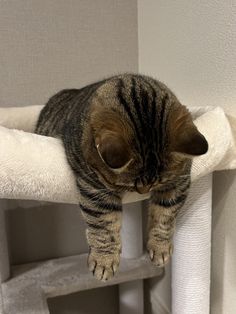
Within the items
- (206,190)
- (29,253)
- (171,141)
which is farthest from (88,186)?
(29,253)

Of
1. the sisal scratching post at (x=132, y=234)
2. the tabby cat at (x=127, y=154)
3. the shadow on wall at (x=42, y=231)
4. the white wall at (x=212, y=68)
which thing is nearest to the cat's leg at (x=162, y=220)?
the tabby cat at (x=127, y=154)

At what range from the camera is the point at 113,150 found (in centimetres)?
64

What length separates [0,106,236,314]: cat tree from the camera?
0.82m

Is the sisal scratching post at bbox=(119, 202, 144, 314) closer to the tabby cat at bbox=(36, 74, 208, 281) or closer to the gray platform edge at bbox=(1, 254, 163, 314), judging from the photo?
the gray platform edge at bbox=(1, 254, 163, 314)

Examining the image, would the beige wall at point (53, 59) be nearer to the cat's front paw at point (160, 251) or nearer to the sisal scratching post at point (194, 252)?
the sisal scratching post at point (194, 252)

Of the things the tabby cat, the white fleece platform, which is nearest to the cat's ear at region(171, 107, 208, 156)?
the tabby cat

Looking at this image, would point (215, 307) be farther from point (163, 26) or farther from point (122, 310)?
point (163, 26)

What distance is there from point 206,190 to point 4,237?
0.67 m

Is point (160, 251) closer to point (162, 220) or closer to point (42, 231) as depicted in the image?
point (162, 220)

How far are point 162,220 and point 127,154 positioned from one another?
298 millimetres

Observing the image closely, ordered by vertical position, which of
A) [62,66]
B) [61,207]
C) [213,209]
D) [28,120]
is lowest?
[61,207]

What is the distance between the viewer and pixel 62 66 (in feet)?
4.85

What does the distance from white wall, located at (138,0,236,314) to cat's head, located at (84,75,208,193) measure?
0.97 feet

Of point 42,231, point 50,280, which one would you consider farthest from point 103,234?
point 42,231
